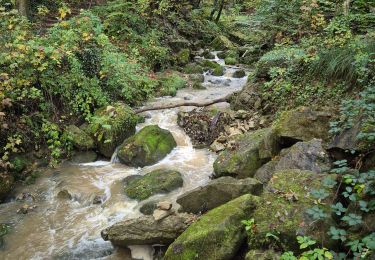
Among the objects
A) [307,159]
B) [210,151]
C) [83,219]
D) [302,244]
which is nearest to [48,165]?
[83,219]

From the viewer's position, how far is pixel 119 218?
21.6ft

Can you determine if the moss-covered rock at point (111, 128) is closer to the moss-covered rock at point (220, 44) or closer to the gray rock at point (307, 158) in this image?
the gray rock at point (307, 158)

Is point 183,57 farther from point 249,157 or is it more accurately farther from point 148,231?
point 148,231

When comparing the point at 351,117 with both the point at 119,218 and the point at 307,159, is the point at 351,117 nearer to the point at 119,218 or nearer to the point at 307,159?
the point at 307,159

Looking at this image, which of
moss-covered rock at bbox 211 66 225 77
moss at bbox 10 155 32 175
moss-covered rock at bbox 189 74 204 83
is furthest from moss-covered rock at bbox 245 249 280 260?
moss-covered rock at bbox 211 66 225 77

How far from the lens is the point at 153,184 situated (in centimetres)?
727

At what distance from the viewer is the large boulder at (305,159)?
218 inches

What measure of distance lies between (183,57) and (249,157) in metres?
10.5

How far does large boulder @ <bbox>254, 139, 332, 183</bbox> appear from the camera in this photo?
5527 mm

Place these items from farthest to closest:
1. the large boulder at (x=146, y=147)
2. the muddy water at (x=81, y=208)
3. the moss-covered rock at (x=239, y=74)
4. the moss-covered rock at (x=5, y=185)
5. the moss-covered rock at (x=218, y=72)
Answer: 1. the moss-covered rock at (x=218, y=72)
2. the moss-covered rock at (x=239, y=74)
3. the large boulder at (x=146, y=147)
4. the moss-covered rock at (x=5, y=185)
5. the muddy water at (x=81, y=208)

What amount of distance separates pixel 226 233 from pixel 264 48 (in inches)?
471

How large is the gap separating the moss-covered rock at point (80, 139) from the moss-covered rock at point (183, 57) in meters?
8.18

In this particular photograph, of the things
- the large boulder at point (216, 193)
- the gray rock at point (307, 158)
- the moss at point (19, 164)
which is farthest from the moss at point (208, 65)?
the large boulder at point (216, 193)

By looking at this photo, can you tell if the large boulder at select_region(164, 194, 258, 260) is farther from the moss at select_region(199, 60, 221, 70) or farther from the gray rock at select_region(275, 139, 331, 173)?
the moss at select_region(199, 60, 221, 70)
